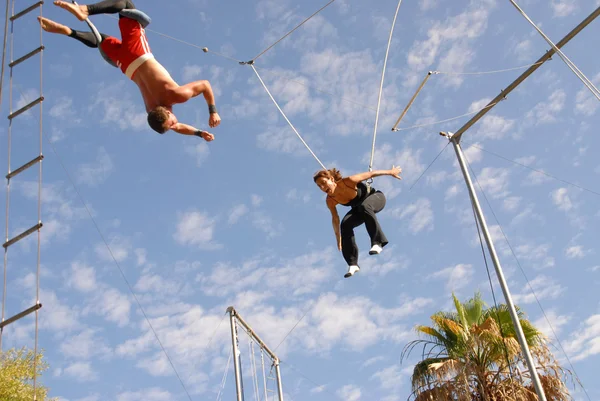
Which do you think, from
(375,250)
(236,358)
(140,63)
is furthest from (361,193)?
(236,358)

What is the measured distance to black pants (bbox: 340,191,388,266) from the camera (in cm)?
884

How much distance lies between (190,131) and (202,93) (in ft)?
1.46

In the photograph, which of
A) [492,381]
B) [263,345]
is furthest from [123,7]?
[263,345]

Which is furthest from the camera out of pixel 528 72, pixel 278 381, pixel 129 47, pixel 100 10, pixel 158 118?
pixel 278 381

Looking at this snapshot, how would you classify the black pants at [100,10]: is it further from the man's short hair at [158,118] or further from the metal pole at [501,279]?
the metal pole at [501,279]

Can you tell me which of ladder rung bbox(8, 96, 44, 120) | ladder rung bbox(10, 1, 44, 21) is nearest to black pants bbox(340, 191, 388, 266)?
ladder rung bbox(8, 96, 44, 120)

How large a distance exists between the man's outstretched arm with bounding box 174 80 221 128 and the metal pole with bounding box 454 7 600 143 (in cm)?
510

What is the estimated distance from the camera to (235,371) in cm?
1542

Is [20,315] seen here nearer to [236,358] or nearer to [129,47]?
[129,47]

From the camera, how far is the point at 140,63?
726cm

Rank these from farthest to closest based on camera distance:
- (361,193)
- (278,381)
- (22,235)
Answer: (278,381) < (361,193) < (22,235)

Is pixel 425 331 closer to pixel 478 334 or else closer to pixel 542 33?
pixel 478 334

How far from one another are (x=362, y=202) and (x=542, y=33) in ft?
12.3

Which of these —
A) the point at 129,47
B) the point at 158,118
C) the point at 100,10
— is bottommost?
the point at 158,118
